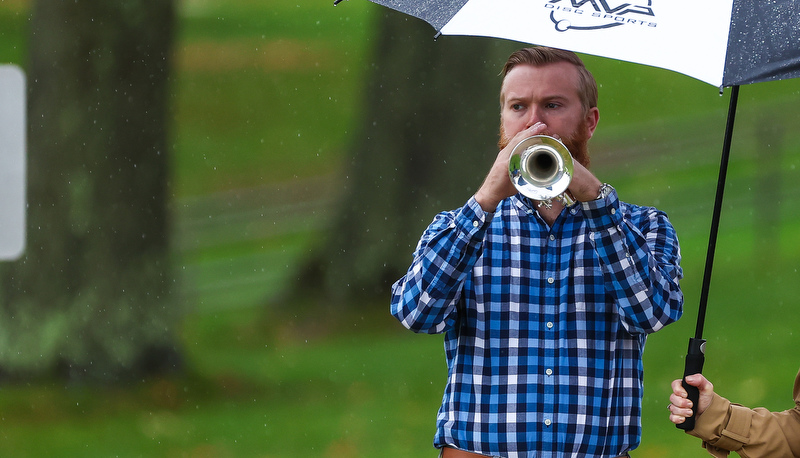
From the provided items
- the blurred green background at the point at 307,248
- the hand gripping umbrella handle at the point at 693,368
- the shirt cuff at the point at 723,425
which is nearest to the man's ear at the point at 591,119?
the hand gripping umbrella handle at the point at 693,368

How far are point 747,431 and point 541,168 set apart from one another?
98 centimetres

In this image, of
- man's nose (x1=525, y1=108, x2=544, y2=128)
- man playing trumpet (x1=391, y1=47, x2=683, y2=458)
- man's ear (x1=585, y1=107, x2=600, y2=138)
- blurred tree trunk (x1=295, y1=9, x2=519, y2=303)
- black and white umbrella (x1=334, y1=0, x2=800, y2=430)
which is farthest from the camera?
blurred tree trunk (x1=295, y1=9, x2=519, y2=303)

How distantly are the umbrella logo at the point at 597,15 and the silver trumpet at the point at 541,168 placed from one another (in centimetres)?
27

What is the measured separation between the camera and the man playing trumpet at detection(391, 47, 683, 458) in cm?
240

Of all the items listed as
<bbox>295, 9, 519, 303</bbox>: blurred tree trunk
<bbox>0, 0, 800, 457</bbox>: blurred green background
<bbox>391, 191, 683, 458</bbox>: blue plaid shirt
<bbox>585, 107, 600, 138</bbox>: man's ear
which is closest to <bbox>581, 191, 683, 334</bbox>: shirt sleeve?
<bbox>391, 191, 683, 458</bbox>: blue plaid shirt

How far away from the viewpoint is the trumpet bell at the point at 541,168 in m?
2.33

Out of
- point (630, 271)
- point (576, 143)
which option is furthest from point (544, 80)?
point (630, 271)

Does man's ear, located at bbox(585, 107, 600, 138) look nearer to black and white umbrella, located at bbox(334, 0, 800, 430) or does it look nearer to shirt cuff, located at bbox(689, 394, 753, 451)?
black and white umbrella, located at bbox(334, 0, 800, 430)

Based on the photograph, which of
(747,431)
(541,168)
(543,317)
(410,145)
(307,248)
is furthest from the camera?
(307,248)

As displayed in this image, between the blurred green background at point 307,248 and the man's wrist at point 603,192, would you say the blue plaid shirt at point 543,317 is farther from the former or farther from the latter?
the blurred green background at point 307,248

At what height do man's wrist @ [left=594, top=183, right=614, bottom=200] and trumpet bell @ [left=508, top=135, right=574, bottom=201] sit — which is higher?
trumpet bell @ [left=508, top=135, right=574, bottom=201]

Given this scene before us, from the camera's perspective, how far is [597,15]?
2.34 m

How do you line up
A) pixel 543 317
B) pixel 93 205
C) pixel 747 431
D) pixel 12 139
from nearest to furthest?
pixel 543 317, pixel 747 431, pixel 93 205, pixel 12 139

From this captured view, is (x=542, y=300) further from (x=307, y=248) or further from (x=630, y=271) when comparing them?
(x=307, y=248)
